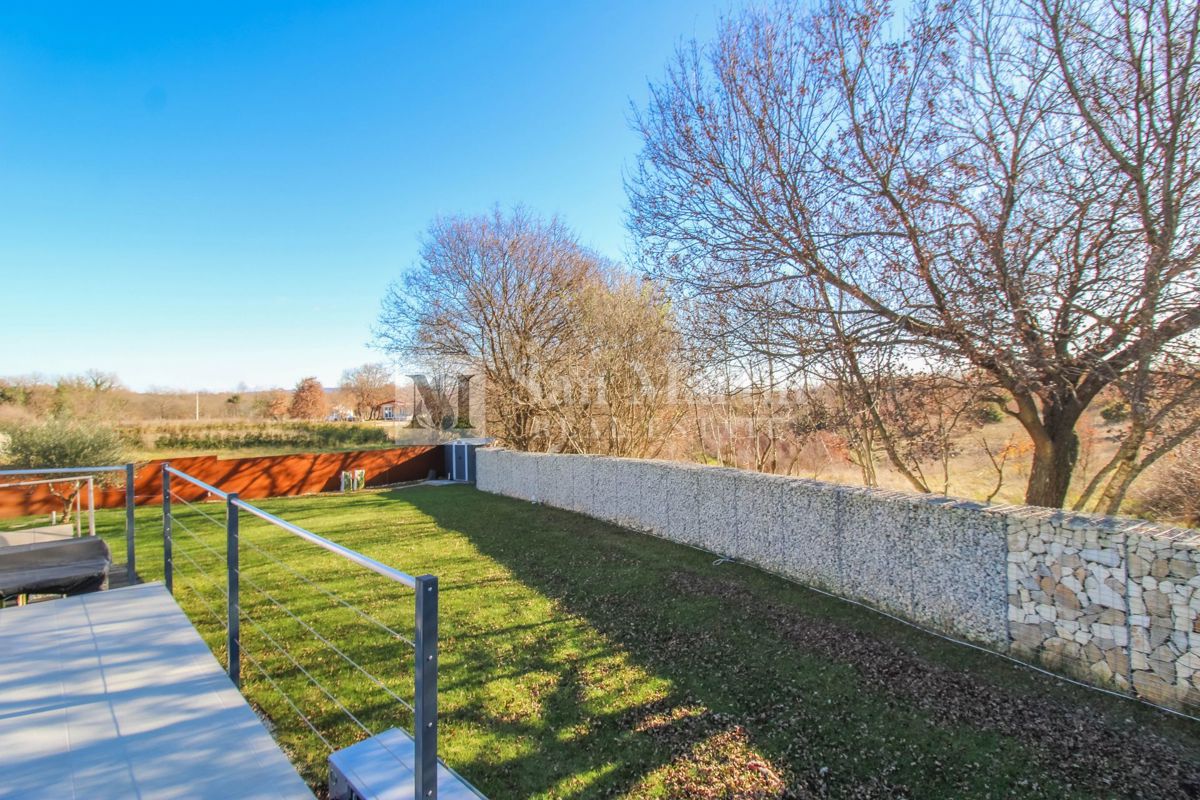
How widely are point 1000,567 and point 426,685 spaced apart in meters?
4.26

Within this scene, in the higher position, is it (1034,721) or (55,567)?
(55,567)

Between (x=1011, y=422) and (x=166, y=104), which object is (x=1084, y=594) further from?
(x=166, y=104)

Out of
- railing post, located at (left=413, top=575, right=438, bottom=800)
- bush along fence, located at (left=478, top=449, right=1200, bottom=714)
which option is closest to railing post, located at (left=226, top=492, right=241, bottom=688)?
railing post, located at (left=413, top=575, right=438, bottom=800)

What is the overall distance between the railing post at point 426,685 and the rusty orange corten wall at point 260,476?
11.7 metres

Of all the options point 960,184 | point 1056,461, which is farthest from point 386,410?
point 1056,461

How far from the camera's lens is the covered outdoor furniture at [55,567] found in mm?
3795

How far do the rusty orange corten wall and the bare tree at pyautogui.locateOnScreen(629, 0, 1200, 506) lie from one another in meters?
10.8

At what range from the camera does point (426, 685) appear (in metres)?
1.34

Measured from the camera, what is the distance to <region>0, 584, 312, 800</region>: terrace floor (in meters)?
1.87

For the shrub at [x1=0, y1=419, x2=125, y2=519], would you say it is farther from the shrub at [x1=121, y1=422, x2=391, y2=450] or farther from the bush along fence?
the bush along fence

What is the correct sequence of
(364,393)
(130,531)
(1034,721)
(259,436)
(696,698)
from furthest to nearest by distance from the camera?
(364,393) < (259,436) < (130,531) < (696,698) < (1034,721)

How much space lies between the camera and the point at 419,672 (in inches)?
52.5

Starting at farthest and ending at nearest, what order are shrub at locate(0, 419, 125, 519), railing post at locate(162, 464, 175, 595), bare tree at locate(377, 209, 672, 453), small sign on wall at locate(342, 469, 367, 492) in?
small sign on wall at locate(342, 469, 367, 492)
bare tree at locate(377, 209, 672, 453)
shrub at locate(0, 419, 125, 519)
railing post at locate(162, 464, 175, 595)

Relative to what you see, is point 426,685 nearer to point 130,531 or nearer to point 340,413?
point 130,531
